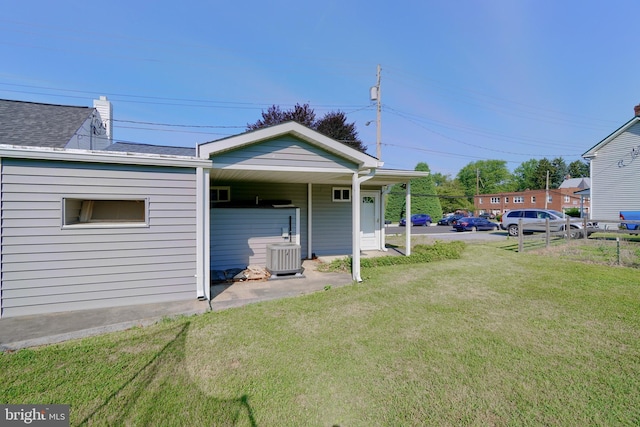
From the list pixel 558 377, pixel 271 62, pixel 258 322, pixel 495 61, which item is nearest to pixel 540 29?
pixel 495 61

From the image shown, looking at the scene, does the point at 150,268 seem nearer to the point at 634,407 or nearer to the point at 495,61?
the point at 634,407

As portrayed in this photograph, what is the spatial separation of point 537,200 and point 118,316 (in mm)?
51761

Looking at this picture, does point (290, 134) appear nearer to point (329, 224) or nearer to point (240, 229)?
point (240, 229)

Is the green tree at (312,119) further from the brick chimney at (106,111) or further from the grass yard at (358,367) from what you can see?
the grass yard at (358,367)

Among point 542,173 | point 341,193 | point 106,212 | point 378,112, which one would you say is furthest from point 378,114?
point 542,173

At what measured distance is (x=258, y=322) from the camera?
4238 mm

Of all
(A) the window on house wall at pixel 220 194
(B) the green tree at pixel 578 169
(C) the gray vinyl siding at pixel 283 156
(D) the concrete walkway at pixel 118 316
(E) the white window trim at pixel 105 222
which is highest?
(B) the green tree at pixel 578 169

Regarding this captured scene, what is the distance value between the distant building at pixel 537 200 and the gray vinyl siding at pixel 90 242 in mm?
46066

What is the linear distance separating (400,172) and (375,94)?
437 inches

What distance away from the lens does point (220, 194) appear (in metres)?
8.45

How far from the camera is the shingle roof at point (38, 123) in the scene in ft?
28.0

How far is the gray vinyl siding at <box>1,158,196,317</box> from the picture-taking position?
164 inches

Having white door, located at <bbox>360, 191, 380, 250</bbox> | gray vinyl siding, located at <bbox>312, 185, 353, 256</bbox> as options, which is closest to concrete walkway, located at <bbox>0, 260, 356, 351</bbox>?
gray vinyl siding, located at <bbox>312, 185, 353, 256</bbox>

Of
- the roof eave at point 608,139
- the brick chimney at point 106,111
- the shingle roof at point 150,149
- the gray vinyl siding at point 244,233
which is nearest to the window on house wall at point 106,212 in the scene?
the gray vinyl siding at point 244,233
